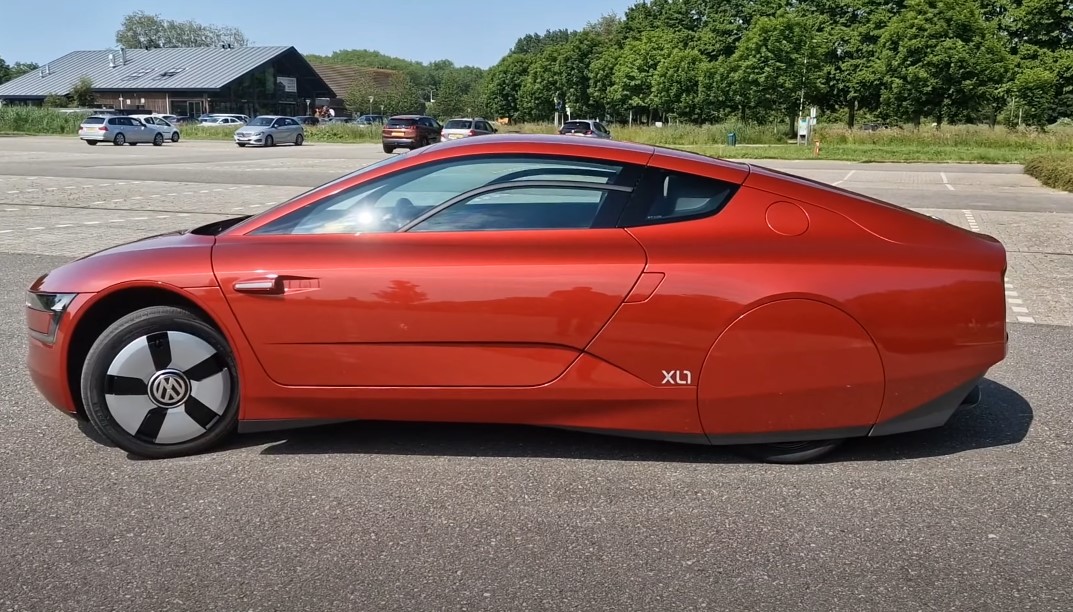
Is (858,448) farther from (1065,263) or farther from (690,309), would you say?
(1065,263)

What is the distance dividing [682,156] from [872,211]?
83 centimetres

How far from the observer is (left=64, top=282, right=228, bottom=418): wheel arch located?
3762 mm

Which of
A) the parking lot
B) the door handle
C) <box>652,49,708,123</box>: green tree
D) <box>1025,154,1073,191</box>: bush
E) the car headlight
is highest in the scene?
<box>652,49,708,123</box>: green tree

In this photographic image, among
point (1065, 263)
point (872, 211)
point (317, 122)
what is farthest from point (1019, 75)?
point (872, 211)

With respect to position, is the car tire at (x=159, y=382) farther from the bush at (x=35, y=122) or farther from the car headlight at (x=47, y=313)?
the bush at (x=35, y=122)

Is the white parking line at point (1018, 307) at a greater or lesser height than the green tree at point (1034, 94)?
lesser

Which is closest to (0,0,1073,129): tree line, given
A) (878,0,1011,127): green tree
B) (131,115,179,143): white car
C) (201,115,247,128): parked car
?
(878,0,1011,127): green tree

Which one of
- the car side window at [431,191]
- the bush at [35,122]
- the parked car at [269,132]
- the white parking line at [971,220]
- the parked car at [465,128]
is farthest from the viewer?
the bush at [35,122]

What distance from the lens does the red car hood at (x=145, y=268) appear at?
147 inches

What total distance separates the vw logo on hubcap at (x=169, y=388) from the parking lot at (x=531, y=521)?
27cm

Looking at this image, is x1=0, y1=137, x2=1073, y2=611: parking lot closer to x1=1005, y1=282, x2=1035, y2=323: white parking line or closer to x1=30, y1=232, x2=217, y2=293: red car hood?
x1=30, y1=232, x2=217, y2=293: red car hood

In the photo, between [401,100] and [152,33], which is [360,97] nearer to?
[401,100]

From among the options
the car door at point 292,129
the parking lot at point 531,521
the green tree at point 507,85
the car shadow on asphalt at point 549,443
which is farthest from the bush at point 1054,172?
the green tree at point 507,85

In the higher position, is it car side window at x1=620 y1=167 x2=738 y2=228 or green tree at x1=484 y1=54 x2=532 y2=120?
green tree at x1=484 y1=54 x2=532 y2=120
